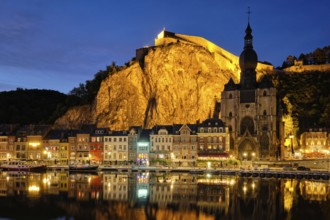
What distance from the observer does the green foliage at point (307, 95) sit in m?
91.4

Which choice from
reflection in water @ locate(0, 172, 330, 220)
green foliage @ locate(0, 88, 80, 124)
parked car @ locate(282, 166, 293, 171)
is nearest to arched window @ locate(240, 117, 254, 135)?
parked car @ locate(282, 166, 293, 171)

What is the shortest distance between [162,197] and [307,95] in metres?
66.6

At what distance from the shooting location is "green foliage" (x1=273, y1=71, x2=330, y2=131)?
300 ft

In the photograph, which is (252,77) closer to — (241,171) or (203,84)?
(203,84)

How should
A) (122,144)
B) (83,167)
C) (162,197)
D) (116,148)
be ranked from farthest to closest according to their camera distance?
1. (116,148)
2. (122,144)
3. (83,167)
4. (162,197)

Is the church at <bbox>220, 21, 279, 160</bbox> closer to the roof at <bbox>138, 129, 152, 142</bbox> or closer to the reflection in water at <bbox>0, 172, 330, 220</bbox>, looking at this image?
the roof at <bbox>138, 129, 152, 142</bbox>

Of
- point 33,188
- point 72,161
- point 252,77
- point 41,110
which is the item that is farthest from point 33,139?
point 252,77

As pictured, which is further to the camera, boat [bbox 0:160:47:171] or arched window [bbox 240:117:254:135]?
arched window [bbox 240:117:254:135]

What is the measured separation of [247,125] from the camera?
76562mm

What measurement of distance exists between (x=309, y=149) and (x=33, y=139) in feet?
167

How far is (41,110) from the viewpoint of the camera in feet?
366

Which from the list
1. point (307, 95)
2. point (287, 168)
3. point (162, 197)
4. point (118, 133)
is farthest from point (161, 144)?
point (307, 95)

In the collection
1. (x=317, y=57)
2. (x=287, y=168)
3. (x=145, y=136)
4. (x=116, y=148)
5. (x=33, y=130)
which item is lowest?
(x=287, y=168)

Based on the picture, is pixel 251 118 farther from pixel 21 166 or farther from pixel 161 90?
pixel 21 166
